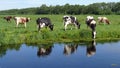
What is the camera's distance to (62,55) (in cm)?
2062

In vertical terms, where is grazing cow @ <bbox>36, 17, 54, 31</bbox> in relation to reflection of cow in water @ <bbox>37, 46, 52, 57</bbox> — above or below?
above

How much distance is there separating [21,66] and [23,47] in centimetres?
Answer: 715

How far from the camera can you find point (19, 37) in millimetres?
26031

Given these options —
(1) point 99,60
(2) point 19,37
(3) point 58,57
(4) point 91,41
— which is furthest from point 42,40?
(1) point 99,60

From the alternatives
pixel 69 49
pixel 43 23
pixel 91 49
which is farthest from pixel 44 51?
pixel 43 23

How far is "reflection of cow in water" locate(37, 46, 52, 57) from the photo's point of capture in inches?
829

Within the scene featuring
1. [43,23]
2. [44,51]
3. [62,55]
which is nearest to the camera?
[62,55]

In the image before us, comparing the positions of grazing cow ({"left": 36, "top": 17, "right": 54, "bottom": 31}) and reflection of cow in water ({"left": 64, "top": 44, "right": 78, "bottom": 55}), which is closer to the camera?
reflection of cow in water ({"left": 64, "top": 44, "right": 78, "bottom": 55})

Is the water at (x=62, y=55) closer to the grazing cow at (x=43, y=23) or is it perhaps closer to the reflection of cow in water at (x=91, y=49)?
the reflection of cow in water at (x=91, y=49)

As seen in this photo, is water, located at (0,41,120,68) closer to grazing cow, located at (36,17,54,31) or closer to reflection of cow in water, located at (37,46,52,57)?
reflection of cow in water, located at (37,46,52,57)

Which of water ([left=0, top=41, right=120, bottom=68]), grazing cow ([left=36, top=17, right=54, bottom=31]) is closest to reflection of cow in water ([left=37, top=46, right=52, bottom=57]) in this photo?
water ([left=0, top=41, right=120, bottom=68])

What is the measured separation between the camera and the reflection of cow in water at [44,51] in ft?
69.1

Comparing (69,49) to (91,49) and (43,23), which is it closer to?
(91,49)

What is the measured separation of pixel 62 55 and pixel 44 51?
6.81ft
